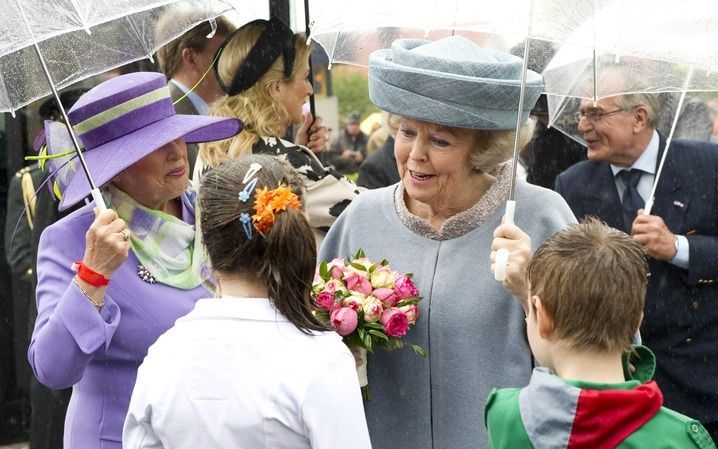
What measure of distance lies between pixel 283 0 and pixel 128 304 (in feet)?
8.02

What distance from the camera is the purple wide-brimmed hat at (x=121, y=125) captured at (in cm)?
357

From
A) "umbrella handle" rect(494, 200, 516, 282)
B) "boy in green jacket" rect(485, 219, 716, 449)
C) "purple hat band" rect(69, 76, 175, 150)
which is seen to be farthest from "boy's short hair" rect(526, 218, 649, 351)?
"purple hat band" rect(69, 76, 175, 150)

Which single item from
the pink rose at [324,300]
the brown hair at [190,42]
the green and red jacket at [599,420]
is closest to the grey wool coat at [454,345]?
the pink rose at [324,300]

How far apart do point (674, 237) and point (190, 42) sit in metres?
2.46

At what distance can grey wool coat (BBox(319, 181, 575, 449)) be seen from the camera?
11.2ft

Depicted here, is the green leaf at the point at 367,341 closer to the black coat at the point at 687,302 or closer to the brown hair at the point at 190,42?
the black coat at the point at 687,302

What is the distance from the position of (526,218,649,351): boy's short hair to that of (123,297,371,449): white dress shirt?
51cm

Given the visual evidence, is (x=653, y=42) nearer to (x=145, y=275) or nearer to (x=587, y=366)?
(x=587, y=366)

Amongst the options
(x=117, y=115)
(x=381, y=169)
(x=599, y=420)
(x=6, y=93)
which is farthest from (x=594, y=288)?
(x=381, y=169)

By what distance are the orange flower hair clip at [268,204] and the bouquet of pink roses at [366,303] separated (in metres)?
0.70

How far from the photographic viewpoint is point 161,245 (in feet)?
12.0

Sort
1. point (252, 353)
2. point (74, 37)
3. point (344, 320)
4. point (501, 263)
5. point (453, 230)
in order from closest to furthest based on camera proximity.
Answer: point (252, 353), point (501, 263), point (344, 320), point (453, 230), point (74, 37)

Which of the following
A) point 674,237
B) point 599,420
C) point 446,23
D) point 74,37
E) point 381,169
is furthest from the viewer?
point 381,169

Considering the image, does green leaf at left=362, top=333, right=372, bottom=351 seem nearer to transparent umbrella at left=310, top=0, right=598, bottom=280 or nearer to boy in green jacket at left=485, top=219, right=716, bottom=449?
transparent umbrella at left=310, top=0, right=598, bottom=280
